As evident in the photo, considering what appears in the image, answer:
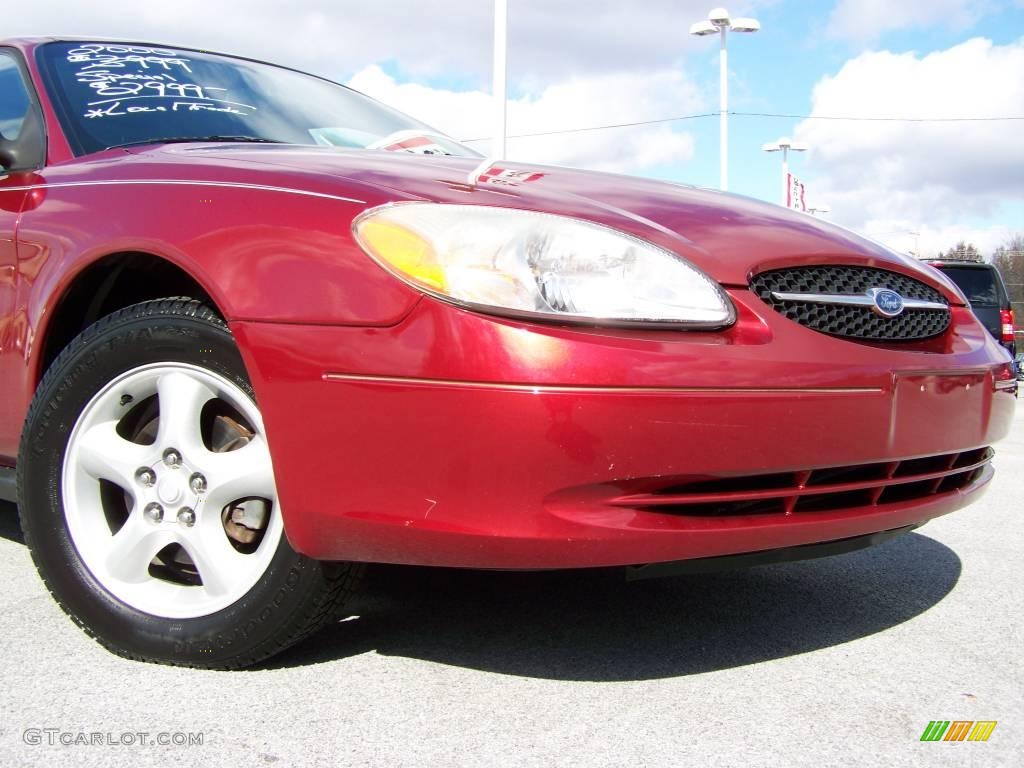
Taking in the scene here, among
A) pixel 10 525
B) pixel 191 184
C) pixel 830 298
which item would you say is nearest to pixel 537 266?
pixel 830 298

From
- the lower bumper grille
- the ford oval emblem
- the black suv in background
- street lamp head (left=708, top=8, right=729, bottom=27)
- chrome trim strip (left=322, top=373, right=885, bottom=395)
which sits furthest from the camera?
street lamp head (left=708, top=8, right=729, bottom=27)

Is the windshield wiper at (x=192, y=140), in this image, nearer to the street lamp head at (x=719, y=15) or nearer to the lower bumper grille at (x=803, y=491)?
the lower bumper grille at (x=803, y=491)

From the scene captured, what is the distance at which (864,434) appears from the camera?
1.91 m

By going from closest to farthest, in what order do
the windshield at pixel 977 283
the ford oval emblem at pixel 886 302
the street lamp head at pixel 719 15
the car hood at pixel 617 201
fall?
the car hood at pixel 617 201 < the ford oval emblem at pixel 886 302 < the windshield at pixel 977 283 < the street lamp head at pixel 719 15

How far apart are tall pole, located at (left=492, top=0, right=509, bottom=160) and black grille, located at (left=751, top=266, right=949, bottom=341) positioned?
10804 millimetres

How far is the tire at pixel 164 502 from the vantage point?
1.96m

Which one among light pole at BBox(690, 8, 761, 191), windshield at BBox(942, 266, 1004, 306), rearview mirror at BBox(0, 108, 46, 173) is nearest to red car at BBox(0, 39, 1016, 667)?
rearview mirror at BBox(0, 108, 46, 173)

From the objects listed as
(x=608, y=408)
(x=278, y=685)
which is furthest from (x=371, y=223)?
(x=278, y=685)

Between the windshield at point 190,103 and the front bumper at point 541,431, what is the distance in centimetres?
105

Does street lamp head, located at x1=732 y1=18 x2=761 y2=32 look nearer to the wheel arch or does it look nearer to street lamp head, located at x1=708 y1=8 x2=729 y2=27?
street lamp head, located at x1=708 y1=8 x2=729 y2=27

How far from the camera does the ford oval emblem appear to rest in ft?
6.86

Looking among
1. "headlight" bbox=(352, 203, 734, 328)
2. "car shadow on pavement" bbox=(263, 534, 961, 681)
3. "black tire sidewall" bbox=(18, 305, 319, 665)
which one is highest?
"headlight" bbox=(352, 203, 734, 328)

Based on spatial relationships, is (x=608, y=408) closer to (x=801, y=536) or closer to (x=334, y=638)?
(x=801, y=536)

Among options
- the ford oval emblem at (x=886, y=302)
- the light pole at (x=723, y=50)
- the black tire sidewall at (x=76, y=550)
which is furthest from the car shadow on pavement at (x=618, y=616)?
the light pole at (x=723, y=50)
